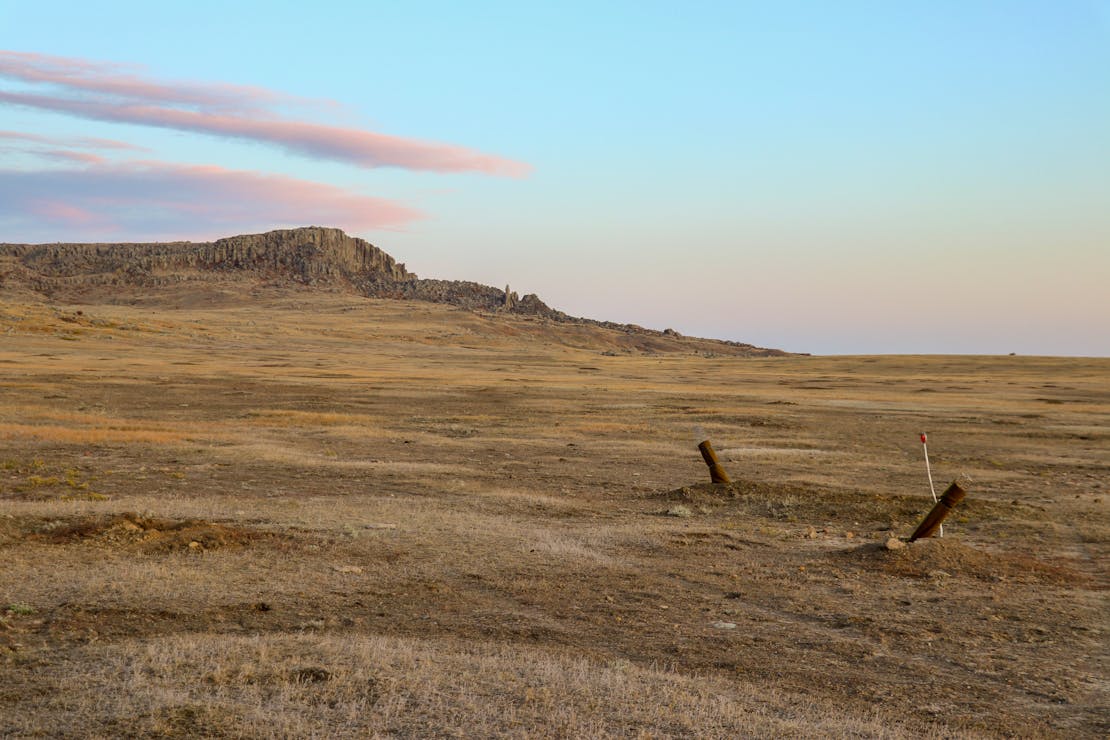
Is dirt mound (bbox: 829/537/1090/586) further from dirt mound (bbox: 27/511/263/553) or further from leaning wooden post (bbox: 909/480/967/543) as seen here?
dirt mound (bbox: 27/511/263/553)

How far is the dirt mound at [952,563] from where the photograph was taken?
592 inches

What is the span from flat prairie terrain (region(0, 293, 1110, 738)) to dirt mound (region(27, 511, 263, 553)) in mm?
58

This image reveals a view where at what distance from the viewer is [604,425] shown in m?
39.0

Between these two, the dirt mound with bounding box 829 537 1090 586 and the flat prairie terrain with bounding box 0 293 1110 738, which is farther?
the dirt mound with bounding box 829 537 1090 586

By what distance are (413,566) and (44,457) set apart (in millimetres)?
15800

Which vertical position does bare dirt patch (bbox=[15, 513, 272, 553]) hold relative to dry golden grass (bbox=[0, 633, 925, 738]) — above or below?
below

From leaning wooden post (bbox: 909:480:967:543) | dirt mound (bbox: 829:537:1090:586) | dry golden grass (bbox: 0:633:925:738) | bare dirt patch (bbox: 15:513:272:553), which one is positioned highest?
leaning wooden post (bbox: 909:480:967:543)

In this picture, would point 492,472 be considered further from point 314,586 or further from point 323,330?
point 323,330

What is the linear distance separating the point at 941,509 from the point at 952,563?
120 cm

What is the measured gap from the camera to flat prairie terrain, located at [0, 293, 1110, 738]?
337 inches

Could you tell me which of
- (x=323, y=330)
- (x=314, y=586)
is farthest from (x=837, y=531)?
(x=323, y=330)

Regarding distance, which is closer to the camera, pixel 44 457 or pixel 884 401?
pixel 44 457

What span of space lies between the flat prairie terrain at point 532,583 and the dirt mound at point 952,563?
6cm

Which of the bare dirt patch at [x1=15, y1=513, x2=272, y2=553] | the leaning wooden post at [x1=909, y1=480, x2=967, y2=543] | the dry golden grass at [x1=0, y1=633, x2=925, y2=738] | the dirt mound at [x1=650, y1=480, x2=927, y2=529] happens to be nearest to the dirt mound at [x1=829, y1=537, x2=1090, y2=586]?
the leaning wooden post at [x1=909, y1=480, x2=967, y2=543]
